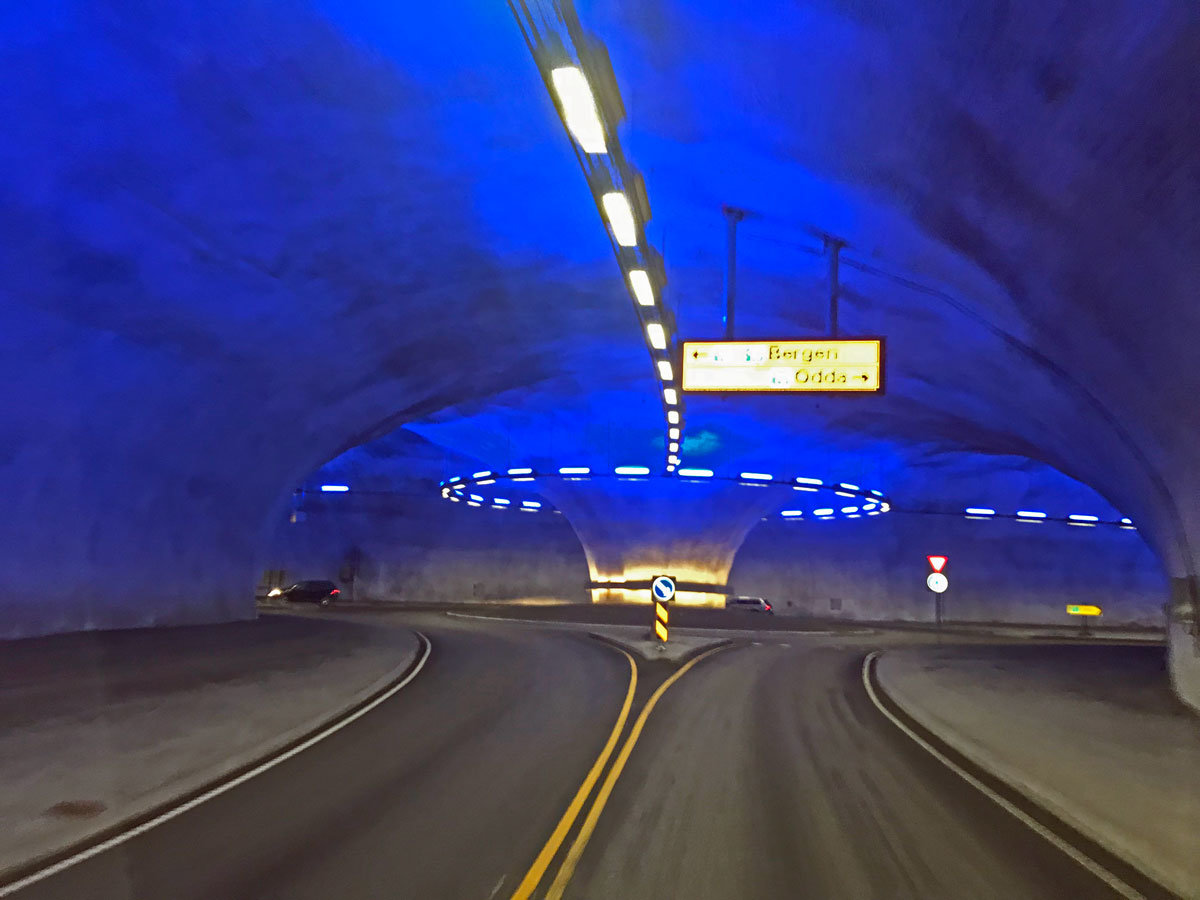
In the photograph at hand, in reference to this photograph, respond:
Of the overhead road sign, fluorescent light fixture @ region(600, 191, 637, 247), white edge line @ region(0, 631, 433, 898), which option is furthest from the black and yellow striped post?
fluorescent light fixture @ region(600, 191, 637, 247)

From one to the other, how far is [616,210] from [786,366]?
13.5 feet

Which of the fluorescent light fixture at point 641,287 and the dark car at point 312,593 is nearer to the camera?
the fluorescent light fixture at point 641,287

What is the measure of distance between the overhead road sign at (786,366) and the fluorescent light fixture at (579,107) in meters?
5.29

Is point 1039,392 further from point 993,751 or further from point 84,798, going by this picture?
point 84,798

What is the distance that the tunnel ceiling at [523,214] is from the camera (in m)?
9.07

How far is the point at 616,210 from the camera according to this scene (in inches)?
464

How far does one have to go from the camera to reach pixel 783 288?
60.8 feet

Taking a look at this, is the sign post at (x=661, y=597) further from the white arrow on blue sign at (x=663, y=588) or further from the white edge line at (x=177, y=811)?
the white edge line at (x=177, y=811)

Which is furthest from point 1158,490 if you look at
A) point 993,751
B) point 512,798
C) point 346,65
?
point 346,65

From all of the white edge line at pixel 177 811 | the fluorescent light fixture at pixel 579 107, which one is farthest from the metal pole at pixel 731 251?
the white edge line at pixel 177 811

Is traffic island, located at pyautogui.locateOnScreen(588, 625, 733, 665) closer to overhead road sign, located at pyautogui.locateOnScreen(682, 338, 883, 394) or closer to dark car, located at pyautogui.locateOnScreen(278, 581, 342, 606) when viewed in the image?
overhead road sign, located at pyautogui.locateOnScreen(682, 338, 883, 394)

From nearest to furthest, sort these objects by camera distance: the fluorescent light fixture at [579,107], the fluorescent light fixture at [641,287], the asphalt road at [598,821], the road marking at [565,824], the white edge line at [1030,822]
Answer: the road marking at [565,824] → the asphalt road at [598,821] → the white edge line at [1030,822] → the fluorescent light fixture at [579,107] → the fluorescent light fixture at [641,287]

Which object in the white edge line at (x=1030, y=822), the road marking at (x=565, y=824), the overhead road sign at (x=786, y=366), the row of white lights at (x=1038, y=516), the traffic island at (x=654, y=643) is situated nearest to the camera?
the road marking at (x=565, y=824)

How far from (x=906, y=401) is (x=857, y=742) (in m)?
16.3
